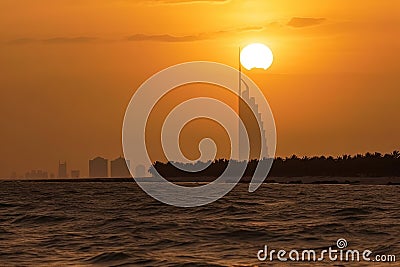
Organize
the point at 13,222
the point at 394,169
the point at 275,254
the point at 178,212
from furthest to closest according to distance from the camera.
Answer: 1. the point at 394,169
2. the point at 178,212
3. the point at 13,222
4. the point at 275,254

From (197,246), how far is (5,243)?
307 inches

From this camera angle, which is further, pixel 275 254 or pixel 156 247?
pixel 156 247

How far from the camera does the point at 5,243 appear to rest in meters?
33.4

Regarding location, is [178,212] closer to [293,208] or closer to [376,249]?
[293,208]

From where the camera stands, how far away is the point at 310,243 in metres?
31.7

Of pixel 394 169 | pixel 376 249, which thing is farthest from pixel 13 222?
pixel 394 169

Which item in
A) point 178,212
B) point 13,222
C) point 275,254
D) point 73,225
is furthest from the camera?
point 178,212

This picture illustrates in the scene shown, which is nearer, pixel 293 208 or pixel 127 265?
pixel 127 265

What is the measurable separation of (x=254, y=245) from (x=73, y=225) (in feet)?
41.6

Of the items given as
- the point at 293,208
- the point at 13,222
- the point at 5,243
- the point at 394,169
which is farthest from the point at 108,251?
the point at 394,169

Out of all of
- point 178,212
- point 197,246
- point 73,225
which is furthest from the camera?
point 178,212

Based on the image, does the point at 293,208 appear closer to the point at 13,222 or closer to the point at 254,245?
the point at 13,222

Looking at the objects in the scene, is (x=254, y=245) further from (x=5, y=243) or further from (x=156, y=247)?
(x=5, y=243)

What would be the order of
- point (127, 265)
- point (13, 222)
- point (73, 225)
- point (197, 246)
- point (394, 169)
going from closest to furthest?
point (127, 265)
point (197, 246)
point (73, 225)
point (13, 222)
point (394, 169)
